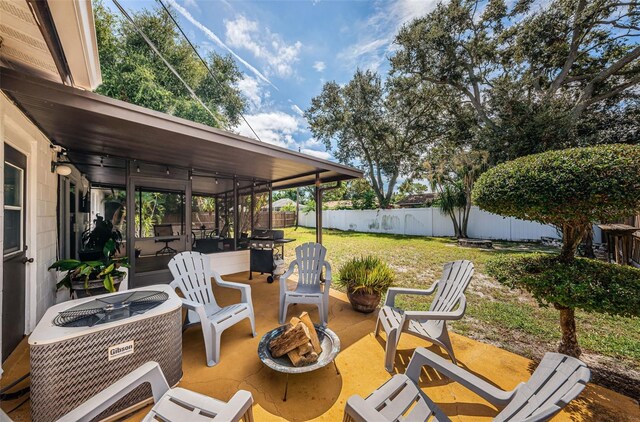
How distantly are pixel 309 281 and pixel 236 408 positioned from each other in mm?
2523

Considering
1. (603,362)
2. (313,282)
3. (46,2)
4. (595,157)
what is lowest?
(603,362)

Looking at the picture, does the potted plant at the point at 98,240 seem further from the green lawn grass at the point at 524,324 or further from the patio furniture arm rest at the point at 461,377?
the green lawn grass at the point at 524,324

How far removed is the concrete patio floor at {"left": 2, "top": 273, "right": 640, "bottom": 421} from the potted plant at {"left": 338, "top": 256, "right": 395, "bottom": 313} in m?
0.46

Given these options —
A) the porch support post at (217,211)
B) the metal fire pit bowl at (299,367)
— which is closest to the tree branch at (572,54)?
the metal fire pit bowl at (299,367)

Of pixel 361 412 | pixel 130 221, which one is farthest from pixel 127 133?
pixel 361 412

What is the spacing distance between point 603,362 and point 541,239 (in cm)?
931

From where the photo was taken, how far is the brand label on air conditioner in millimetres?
1704

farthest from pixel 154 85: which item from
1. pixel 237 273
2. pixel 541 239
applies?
pixel 541 239

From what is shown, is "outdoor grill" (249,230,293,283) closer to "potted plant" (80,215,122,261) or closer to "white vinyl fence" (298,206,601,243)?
"potted plant" (80,215,122,261)

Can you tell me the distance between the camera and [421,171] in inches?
631

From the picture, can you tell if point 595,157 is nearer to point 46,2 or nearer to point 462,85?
point 46,2

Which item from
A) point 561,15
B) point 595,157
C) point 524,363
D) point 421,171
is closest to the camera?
point 595,157

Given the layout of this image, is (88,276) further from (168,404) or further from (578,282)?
(578,282)

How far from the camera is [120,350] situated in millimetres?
1737
